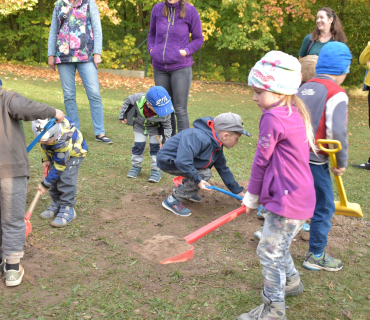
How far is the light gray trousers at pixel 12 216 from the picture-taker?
260 centimetres

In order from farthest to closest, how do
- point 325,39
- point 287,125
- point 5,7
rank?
point 5,7, point 325,39, point 287,125

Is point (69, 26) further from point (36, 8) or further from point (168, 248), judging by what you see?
point (36, 8)

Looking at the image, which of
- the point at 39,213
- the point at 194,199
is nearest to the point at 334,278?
the point at 194,199

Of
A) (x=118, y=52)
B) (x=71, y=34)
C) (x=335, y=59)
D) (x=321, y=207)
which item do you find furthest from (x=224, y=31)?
(x=321, y=207)

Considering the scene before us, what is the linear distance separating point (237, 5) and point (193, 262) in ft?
55.5

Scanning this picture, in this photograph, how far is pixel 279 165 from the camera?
2.29m

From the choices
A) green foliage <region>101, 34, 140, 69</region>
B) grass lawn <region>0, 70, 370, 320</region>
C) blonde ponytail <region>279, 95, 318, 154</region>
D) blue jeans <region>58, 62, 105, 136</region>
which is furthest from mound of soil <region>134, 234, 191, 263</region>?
green foliage <region>101, 34, 140, 69</region>

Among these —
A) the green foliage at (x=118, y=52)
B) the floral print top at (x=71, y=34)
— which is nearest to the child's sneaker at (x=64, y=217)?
the floral print top at (x=71, y=34)

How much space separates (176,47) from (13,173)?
126 inches

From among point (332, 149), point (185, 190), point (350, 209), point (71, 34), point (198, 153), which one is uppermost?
point (71, 34)

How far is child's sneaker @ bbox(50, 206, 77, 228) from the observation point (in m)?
3.52

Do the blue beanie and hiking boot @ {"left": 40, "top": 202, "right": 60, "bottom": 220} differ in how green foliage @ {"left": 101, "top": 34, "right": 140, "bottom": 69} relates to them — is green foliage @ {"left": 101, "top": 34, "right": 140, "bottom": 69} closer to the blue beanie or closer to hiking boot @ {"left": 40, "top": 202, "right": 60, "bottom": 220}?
hiking boot @ {"left": 40, "top": 202, "right": 60, "bottom": 220}

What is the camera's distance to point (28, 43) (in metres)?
20.8

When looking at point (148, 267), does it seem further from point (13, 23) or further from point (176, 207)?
point (13, 23)
